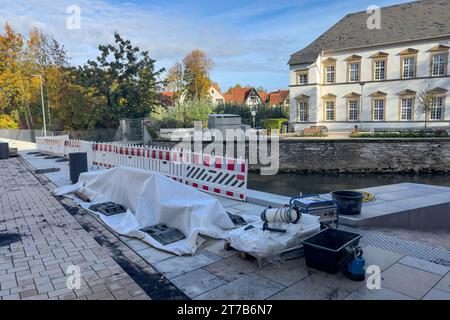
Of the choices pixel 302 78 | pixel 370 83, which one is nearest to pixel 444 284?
pixel 370 83

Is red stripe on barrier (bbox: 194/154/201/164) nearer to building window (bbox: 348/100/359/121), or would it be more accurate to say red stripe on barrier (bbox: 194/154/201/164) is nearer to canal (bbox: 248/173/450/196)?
canal (bbox: 248/173/450/196)

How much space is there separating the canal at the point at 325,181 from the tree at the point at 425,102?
11.7 metres

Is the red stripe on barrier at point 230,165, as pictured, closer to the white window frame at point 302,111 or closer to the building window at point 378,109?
the white window frame at point 302,111

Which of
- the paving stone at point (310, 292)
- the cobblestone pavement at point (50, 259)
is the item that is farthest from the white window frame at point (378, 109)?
the paving stone at point (310, 292)

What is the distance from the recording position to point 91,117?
29.0 m

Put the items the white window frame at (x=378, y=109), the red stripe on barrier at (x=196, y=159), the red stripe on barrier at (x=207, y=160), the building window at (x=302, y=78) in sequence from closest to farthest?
the red stripe on barrier at (x=207, y=160), the red stripe on barrier at (x=196, y=159), the white window frame at (x=378, y=109), the building window at (x=302, y=78)

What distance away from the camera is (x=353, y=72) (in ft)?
122

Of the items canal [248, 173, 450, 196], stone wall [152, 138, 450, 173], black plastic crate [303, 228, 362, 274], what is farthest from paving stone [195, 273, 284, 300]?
stone wall [152, 138, 450, 173]

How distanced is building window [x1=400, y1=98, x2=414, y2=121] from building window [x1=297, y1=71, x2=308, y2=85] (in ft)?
34.9

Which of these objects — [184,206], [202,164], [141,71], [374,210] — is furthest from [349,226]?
[141,71]

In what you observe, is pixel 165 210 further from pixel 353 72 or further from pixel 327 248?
pixel 353 72

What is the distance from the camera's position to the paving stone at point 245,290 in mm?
3820
